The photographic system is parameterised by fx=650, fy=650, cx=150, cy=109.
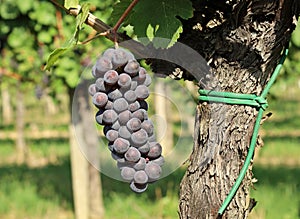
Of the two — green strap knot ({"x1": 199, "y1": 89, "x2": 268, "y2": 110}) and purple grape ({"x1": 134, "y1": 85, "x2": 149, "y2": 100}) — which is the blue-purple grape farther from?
green strap knot ({"x1": 199, "y1": 89, "x2": 268, "y2": 110})

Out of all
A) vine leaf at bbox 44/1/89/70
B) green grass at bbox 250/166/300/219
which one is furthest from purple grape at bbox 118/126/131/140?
green grass at bbox 250/166/300/219

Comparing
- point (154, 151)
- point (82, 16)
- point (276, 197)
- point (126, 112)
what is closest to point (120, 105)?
point (126, 112)

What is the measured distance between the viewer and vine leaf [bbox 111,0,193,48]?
1605mm

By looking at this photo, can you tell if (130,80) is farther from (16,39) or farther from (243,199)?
(16,39)

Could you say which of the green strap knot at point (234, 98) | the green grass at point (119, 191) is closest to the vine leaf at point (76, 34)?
the green strap knot at point (234, 98)

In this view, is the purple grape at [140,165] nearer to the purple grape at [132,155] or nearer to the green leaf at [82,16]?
the purple grape at [132,155]

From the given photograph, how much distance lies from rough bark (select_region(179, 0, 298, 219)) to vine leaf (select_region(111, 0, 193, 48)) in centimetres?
12

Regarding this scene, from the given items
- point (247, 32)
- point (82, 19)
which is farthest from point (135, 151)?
point (247, 32)

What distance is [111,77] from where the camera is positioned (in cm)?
148

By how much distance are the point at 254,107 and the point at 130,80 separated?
1.50 ft

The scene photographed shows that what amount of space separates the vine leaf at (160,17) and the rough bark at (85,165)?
433 centimetres

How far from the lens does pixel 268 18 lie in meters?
1.68

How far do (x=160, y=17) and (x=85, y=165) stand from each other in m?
5.02

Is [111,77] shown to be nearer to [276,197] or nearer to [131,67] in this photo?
[131,67]
